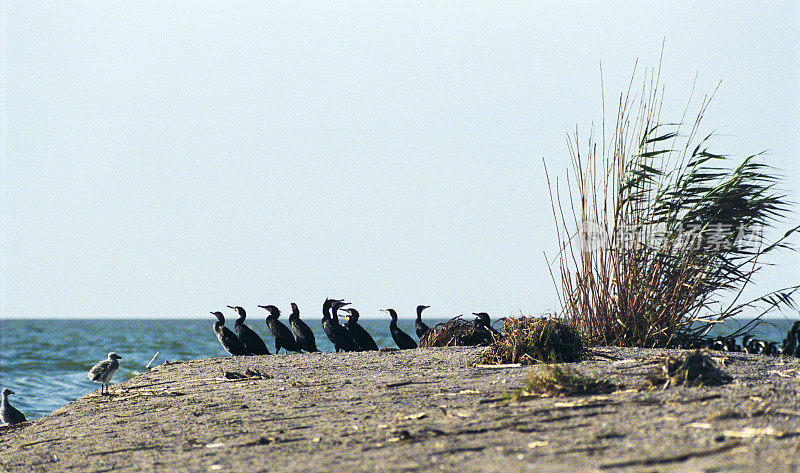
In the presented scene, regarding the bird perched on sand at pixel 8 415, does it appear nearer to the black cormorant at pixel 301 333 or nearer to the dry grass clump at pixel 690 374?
the black cormorant at pixel 301 333

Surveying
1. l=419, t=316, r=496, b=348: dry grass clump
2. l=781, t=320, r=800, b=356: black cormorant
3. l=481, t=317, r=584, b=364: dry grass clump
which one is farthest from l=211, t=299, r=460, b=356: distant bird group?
l=781, t=320, r=800, b=356: black cormorant

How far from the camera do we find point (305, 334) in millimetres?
11594

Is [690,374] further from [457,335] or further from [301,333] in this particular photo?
[301,333]

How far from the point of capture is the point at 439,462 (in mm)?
3998

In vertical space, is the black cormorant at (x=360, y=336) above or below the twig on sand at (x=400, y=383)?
above

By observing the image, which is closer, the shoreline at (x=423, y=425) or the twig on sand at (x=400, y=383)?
the shoreline at (x=423, y=425)

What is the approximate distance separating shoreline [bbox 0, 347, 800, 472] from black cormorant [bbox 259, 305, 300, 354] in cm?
413

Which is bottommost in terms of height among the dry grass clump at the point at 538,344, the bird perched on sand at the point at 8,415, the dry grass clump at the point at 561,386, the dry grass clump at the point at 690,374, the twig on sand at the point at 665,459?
the bird perched on sand at the point at 8,415

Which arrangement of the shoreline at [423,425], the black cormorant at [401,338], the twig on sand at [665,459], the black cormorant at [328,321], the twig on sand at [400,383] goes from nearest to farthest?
the twig on sand at [665,459] < the shoreline at [423,425] < the twig on sand at [400,383] < the black cormorant at [328,321] < the black cormorant at [401,338]

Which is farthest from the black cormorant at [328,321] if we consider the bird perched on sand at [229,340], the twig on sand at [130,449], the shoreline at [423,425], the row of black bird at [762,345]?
the twig on sand at [130,449]

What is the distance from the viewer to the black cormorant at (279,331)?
11758 mm

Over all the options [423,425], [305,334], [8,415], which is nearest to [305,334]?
[305,334]

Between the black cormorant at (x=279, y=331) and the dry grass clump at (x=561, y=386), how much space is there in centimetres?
699

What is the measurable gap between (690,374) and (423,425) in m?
2.05
